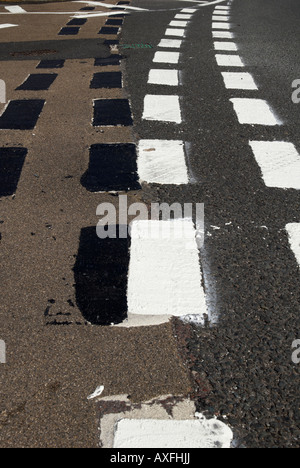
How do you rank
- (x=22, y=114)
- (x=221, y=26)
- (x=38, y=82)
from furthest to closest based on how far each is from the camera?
(x=221, y=26)
(x=38, y=82)
(x=22, y=114)

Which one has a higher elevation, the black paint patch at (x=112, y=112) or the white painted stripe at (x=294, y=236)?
the black paint patch at (x=112, y=112)

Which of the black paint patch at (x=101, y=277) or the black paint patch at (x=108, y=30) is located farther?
the black paint patch at (x=108, y=30)

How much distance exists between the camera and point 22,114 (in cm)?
564

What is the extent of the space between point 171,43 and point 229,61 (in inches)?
58.1

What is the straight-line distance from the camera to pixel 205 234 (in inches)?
145

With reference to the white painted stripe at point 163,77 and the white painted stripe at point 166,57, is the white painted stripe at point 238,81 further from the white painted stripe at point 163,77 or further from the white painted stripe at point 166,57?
the white painted stripe at point 166,57

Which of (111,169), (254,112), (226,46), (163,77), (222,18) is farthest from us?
(222,18)

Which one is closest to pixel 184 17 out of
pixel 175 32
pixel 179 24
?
pixel 179 24

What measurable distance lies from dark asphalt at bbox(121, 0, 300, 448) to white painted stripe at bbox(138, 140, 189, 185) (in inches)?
4.6

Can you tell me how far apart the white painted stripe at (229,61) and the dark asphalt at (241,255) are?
0.75ft

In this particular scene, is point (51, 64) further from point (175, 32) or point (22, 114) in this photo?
point (175, 32)

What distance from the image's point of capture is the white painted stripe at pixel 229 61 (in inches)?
308

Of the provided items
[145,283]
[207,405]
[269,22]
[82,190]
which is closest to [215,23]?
[269,22]

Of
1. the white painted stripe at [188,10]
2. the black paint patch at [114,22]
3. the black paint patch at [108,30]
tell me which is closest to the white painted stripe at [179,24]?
the black paint patch at [114,22]
